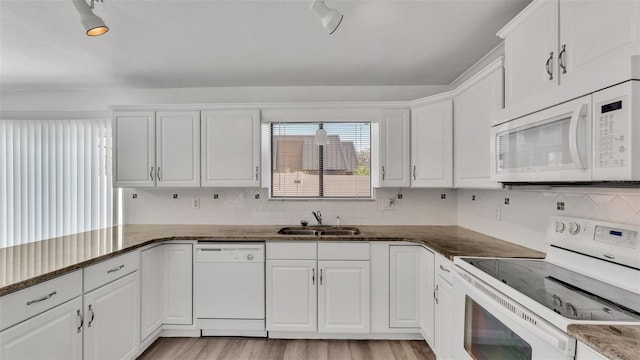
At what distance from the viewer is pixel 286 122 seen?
9.78ft

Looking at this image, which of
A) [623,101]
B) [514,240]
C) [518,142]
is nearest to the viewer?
[623,101]

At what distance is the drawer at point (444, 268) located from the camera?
194cm

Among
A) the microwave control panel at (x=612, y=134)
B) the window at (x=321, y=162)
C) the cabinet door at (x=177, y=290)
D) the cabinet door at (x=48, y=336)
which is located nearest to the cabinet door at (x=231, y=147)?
the window at (x=321, y=162)

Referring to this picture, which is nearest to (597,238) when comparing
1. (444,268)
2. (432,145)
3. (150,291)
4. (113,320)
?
(444,268)

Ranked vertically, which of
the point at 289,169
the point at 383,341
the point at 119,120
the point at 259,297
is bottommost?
the point at 383,341

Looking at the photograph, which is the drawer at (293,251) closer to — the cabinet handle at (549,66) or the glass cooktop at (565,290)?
the glass cooktop at (565,290)

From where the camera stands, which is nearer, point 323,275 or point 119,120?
point 323,275

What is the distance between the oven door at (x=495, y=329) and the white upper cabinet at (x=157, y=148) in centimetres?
248

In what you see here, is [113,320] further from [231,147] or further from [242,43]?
[242,43]

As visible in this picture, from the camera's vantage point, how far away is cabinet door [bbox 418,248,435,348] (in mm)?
2271

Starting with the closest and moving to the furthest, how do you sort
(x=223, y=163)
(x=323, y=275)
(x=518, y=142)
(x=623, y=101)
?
(x=623, y=101) → (x=518, y=142) → (x=323, y=275) → (x=223, y=163)

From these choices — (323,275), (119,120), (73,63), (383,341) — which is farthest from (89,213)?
(383,341)

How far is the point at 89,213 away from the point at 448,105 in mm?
4003

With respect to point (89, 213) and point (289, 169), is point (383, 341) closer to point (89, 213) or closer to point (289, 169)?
point (289, 169)
